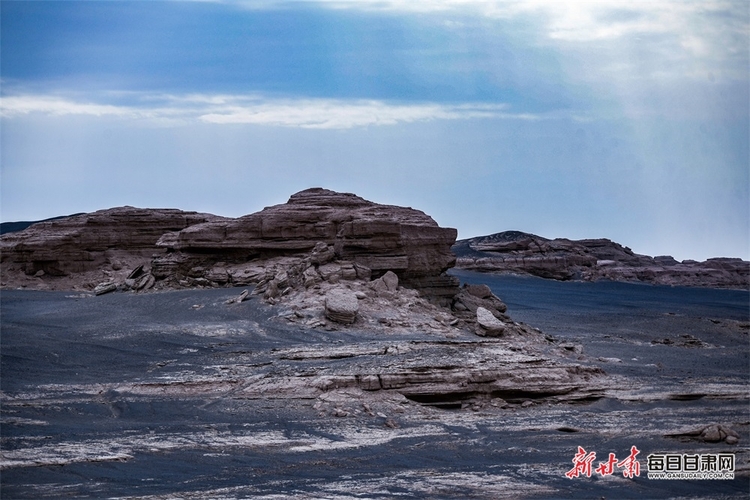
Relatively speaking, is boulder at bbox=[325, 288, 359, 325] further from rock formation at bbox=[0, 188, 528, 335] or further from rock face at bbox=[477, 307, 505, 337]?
rock face at bbox=[477, 307, 505, 337]

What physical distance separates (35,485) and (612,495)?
7.58 meters

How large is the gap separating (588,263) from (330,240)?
6011cm

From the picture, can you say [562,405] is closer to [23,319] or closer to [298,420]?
[298,420]

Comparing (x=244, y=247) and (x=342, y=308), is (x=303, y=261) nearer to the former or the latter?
(x=342, y=308)

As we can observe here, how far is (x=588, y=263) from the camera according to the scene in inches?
3396

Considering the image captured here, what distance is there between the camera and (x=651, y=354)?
2636cm

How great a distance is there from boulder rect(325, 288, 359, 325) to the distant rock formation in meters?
54.8

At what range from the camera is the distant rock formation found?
80.1 m

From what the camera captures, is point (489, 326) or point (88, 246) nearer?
point (489, 326)

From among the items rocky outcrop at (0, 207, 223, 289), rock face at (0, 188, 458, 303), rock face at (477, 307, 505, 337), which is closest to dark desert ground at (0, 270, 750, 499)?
rock face at (477, 307, 505, 337)

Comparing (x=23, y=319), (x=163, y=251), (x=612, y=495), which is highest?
(x=163, y=251)

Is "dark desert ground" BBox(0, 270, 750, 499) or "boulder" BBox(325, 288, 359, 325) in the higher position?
"boulder" BBox(325, 288, 359, 325)

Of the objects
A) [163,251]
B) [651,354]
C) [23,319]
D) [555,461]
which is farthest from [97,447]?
[163,251]

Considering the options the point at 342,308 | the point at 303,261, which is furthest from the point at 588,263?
the point at 342,308
